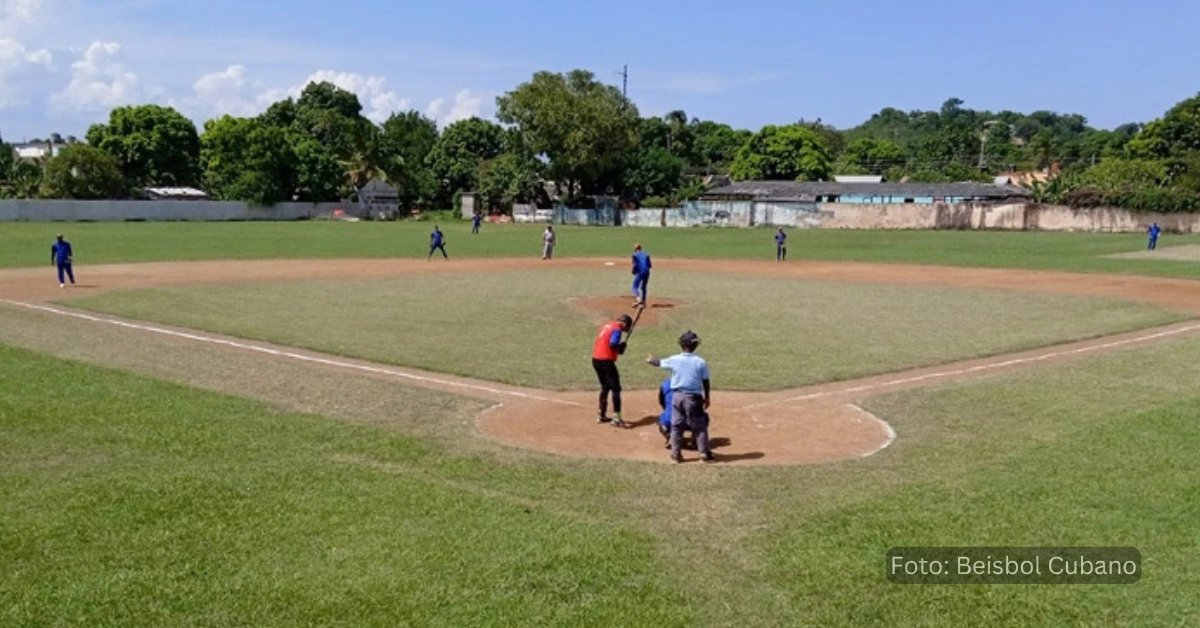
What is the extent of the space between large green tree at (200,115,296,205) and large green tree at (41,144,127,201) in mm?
9945

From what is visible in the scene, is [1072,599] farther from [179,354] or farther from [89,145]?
[89,145]

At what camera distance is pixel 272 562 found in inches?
340

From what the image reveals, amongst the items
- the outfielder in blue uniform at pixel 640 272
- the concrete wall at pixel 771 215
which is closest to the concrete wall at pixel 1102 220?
the concrete wall at pixel 771 215

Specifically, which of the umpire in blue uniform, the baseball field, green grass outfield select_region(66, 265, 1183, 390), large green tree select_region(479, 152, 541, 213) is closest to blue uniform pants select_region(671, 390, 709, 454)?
the umpire in blue uniform

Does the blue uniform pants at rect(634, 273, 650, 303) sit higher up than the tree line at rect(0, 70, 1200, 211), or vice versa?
the tree line at rect(0, 70, 1200, 211)

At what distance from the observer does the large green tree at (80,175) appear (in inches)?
3482

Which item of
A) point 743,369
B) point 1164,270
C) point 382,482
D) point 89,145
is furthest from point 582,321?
point 89,145

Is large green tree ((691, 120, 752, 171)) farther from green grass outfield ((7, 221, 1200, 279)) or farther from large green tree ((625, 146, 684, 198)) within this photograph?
green grass outfield ((7, 221, 1200, 279))

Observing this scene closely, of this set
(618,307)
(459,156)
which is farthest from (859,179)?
(618,307)

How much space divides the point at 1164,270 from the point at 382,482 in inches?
1664

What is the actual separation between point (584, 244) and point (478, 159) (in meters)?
56.4

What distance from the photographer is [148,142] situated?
97938 mm

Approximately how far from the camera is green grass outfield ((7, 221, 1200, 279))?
47812 mm

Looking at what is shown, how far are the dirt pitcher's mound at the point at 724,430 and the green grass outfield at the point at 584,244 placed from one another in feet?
104
